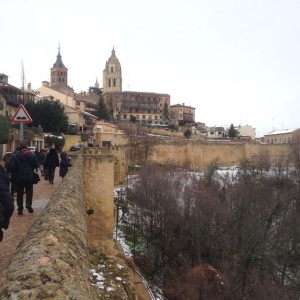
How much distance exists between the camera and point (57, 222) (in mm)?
3742

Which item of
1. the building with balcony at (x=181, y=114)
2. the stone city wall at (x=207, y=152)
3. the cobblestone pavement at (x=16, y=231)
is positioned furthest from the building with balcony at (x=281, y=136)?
the cobblestone pavement at (x=16, y=231)

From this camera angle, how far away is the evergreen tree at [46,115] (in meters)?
44.1

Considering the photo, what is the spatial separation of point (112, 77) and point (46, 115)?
203 ft

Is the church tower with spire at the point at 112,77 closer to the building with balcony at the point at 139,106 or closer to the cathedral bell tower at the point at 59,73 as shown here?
the building with balcony at the point at 139,106

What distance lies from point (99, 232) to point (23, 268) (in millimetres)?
14619

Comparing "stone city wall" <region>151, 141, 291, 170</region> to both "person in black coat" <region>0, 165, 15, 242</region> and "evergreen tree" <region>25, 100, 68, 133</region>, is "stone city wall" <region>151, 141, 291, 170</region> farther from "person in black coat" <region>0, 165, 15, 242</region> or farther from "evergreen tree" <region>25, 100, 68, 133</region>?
"person in black coat" <region>0, 165, 15, 242</region>

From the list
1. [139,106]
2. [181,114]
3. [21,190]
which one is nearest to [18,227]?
[21,190]

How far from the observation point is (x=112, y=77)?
104 m

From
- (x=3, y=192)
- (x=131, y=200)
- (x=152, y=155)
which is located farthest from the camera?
(x=152, y=155)

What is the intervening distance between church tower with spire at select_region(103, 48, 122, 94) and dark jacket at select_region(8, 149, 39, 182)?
9509 centimetres

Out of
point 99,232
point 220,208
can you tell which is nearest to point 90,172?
point 99,232

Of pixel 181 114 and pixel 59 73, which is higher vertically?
pixel 59 73

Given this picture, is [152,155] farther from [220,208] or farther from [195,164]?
[220,208]

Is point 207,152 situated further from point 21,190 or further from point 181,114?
point 21,190
